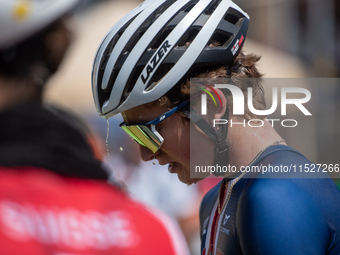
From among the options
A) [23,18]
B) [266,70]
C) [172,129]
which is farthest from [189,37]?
[266,70]

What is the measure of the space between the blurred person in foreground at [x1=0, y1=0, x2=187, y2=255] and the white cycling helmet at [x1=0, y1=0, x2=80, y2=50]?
0.01m

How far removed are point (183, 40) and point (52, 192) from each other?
3.21ft

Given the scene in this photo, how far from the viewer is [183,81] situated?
156cm

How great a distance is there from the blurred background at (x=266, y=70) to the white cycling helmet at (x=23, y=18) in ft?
4.87

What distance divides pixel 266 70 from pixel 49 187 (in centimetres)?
508

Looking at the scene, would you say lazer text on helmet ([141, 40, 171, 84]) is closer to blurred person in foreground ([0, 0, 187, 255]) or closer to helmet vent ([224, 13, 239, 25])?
helmet vent ([224, 13, 239, 25])

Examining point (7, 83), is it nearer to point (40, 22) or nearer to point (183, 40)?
point (40, 22)

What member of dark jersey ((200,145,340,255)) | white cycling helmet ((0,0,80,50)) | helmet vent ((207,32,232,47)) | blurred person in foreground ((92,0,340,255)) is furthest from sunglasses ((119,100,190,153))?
white cycling helmet ((0,0,80,50))

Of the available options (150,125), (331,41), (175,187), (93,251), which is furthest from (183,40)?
(331,41)

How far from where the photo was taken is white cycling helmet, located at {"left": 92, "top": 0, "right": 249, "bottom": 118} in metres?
1.53

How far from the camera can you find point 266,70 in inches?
234

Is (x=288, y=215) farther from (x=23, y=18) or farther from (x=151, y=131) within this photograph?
(x=23, y=18)

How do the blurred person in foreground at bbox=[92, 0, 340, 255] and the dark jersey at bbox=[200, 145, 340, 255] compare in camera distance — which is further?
the blurred person in foreground at bbox=[92, 0, 340, 255]

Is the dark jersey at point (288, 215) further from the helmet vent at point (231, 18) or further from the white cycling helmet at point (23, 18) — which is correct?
the white cycling helmet at point (23, 18)
